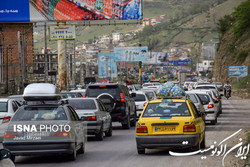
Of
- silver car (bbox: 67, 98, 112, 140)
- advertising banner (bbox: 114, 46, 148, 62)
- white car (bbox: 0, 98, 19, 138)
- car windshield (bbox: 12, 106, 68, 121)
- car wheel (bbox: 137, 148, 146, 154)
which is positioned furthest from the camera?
advertising banner (bbox: 114, 46, 148, 62)

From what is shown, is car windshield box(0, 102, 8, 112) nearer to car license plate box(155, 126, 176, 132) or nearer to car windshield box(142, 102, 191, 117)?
car windshield box(142, 102, 191, 117)

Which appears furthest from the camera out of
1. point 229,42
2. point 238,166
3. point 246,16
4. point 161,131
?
point 229,42

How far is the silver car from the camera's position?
1991 centimetres

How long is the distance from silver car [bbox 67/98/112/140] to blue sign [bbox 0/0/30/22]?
4108 cm

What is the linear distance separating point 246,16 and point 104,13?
45.9 m

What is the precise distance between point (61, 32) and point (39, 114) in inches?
1663

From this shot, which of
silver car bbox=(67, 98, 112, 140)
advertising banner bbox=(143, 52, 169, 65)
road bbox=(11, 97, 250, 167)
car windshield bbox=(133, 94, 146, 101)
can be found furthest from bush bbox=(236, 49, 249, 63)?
road bbox=(11, 97, 250, 167)

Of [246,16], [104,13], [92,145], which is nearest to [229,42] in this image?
[246,16]

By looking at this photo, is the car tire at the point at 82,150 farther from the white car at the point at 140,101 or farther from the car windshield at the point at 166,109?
the white car at the point at 140,101

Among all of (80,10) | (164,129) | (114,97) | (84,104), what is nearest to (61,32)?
(80,10)

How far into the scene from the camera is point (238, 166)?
13305 mm

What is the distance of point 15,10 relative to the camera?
202 ft

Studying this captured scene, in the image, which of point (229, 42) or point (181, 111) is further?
point (229, 42)

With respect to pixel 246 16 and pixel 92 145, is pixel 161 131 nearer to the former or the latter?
pixel 92 145
